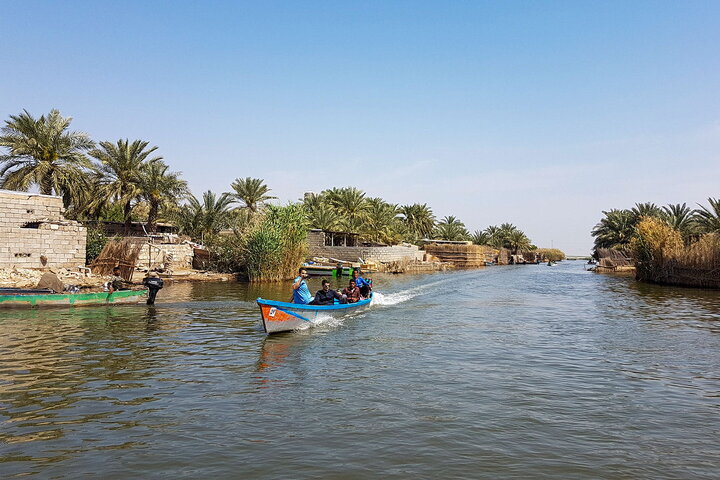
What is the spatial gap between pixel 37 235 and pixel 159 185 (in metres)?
14.3

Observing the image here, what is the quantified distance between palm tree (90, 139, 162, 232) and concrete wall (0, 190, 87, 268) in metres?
10.1

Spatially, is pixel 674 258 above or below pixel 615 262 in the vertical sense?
above

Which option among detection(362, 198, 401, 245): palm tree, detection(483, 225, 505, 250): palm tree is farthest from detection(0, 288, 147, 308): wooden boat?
detection(483, 225, 505, 250): palm tree

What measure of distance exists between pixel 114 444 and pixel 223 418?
1689 millimetres

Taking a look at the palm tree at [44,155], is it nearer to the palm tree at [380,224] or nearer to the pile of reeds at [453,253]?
the palm tree at [380,224]

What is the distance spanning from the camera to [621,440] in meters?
7.60

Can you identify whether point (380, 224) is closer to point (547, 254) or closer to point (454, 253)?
point (454, 253)

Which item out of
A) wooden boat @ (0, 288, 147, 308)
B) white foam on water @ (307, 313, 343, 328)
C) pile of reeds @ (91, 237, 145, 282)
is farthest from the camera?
pile of reeds @ (91, 237, 145, 282)

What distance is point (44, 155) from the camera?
36.8m

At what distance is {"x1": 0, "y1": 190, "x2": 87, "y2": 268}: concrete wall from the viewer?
2741cm

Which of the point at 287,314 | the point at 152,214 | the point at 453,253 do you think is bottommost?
the point at 287,314

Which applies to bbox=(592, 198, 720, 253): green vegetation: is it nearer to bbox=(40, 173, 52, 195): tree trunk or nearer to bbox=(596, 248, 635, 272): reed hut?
bbox=(596, 248, 635, 272): reed hut

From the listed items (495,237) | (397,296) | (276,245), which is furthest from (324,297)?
(495,237)

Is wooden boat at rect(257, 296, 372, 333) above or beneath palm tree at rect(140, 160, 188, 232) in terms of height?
beneath
